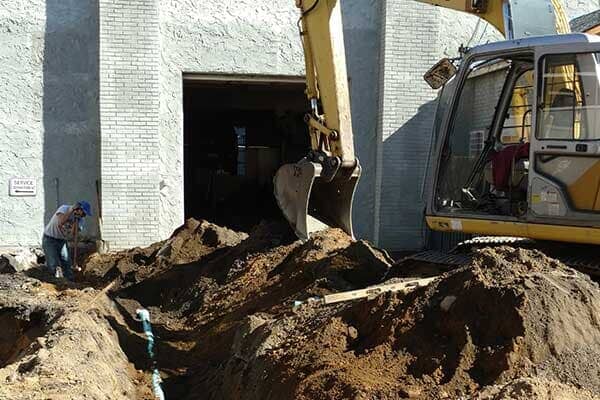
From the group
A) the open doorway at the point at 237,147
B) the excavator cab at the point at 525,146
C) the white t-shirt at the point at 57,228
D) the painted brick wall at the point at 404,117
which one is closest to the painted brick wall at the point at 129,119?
the white t-shirt at the point at 57,228

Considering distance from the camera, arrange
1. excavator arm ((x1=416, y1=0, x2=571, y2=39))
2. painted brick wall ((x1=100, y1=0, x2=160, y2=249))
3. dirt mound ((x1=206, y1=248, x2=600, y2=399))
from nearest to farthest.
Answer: dirt mound ((x1=206, y1=248, x2=600, y2=399)) → excavator arm ((x1=416, y1=0, x2=571, y2=39)) → painted brick wall ((x1=100, y1=0, x2=160, y2=249))

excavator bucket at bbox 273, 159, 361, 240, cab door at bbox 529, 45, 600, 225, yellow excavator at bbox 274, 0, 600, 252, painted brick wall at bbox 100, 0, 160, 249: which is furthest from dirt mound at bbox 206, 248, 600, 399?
painted brick wall at bbox 100, 0, 160, 249

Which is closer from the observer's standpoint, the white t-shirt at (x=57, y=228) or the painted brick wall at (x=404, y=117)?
the white t-shirt at (x=57, y=228)

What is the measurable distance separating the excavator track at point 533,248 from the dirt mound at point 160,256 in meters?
4.31

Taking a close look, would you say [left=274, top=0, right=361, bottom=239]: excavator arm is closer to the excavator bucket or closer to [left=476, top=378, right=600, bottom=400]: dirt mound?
the excavator bucket

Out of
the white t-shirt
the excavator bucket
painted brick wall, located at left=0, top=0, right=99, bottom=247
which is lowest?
the white t-shirt

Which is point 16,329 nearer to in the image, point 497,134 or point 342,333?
point 342,333

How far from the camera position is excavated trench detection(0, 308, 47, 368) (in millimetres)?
6406

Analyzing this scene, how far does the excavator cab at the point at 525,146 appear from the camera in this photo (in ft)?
17.9

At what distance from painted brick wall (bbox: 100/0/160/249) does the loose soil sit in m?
A: 3.43

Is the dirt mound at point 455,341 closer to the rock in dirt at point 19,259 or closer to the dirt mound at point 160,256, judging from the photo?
the dirt mound at point 160,256

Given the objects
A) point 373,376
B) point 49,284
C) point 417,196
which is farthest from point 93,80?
point 373,376

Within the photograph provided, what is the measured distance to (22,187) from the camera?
11.9 meters

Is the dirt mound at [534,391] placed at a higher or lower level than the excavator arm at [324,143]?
lower
